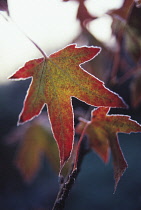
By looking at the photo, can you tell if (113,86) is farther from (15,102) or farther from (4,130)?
(15,102)

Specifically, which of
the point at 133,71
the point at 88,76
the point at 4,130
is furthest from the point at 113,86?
the point at 4,130

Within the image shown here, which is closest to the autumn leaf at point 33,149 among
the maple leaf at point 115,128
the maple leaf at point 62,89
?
the maple leaf at point 115,128

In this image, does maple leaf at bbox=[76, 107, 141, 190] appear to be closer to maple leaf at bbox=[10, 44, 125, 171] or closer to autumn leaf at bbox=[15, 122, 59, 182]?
maple leaf at bbox=[10, 44, 125, 171]

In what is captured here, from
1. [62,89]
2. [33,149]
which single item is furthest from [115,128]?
[33,149]

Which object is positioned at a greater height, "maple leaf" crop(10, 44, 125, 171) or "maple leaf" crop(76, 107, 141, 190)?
"maple leaf" crop(10, 44, 125, 171)

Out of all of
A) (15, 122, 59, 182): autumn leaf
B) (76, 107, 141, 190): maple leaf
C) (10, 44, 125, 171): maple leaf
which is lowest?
(15, 122, 59, 182): autumn leaf

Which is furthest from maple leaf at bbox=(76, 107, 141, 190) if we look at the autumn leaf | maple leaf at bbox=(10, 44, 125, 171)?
the autumn leaf

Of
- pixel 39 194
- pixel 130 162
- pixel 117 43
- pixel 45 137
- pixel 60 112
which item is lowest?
pixel 130 162

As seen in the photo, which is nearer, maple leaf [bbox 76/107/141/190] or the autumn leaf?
maple leaf [bbox 76/107/141/190]
